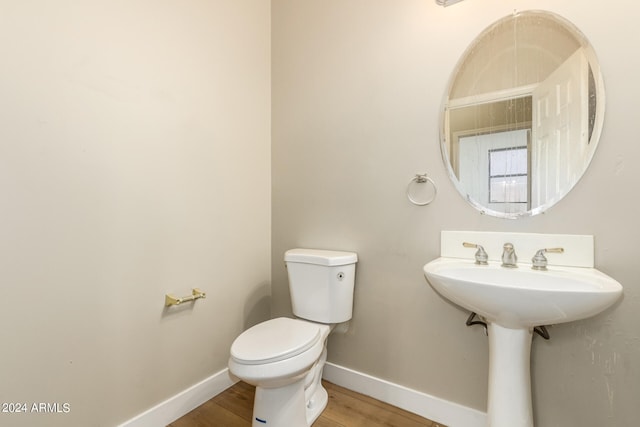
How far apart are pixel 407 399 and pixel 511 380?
56cm

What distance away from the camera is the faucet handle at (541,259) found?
111 cm

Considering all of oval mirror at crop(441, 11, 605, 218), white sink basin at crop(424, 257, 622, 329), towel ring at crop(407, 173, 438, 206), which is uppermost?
oval mirror at crop(441, 11, 605, 218)

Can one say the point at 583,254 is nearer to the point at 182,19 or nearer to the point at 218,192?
the point at 218,192

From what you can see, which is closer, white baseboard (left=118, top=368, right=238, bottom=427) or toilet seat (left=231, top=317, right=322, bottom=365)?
toilet seat (left=231, top=317, right=322, bottom=365)

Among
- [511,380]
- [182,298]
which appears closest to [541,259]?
[511,380]

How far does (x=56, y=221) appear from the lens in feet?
3.46

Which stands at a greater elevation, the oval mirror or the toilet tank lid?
the oval mirror

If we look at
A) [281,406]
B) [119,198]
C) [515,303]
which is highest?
[119,198]

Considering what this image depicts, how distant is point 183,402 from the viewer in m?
1.44

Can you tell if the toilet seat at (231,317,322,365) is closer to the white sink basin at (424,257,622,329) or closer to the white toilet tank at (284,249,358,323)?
the white toilet tank at (284,249,358,323)

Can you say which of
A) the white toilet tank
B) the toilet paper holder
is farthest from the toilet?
the toilet paper holder

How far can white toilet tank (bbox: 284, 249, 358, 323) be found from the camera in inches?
59.3

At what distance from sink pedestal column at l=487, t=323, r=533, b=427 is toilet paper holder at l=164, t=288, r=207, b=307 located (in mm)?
1311

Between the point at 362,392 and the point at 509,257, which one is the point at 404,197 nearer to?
the point at 509,257
